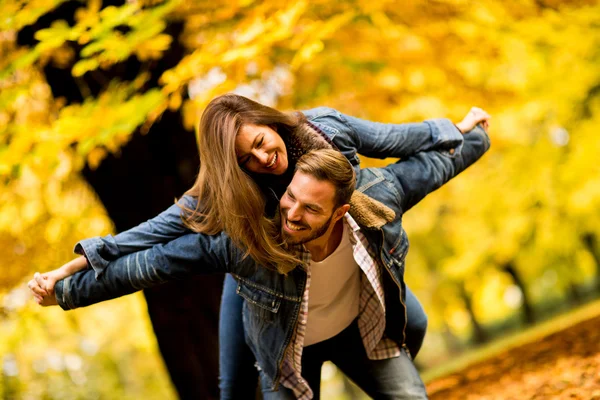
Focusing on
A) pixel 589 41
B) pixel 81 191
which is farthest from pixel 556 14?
pixel 81 191

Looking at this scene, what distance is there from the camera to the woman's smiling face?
2645 mm

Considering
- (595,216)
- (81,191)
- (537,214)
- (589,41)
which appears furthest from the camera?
(595,216)

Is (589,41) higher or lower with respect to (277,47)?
lower

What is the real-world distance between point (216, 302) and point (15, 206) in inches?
114

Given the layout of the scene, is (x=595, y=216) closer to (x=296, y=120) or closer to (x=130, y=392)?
(x=296, y=120)

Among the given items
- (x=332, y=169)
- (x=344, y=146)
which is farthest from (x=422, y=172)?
(x=332, y=169)

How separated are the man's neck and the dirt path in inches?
82.9

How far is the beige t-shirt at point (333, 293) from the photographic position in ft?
9.86

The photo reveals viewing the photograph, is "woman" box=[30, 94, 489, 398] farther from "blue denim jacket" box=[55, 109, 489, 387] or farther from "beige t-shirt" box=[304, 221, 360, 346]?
"beige t-shirt" box=[304, 221, 360, 346]

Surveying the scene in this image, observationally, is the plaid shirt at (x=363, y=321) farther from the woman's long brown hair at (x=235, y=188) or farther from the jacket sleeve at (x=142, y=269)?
the jacket sleeve at (x=142, y=269)

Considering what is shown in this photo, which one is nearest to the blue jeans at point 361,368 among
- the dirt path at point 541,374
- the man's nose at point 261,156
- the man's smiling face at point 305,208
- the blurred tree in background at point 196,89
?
the man's smiling face at point 305,208

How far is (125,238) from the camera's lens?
9.37 ft

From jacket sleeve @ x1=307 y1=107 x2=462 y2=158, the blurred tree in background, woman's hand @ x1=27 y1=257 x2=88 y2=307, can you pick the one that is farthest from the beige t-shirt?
the blurred tree in background

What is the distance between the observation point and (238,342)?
11.4 ft
